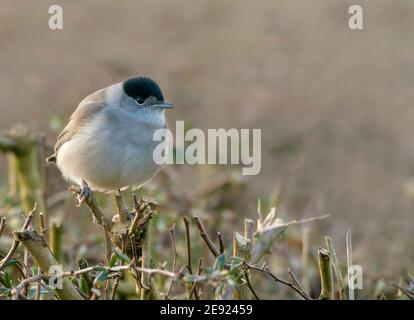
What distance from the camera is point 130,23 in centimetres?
1049

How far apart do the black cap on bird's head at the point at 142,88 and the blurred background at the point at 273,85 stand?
→ 3.49 ft

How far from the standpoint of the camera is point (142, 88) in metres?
4.70

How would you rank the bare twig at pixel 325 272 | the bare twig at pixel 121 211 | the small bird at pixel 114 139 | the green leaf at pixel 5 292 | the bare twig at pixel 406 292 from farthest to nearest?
the small bird at pixel 114 139, the bare twig at pixel 121 211, the bare twig at pixel 406 292, the bare twig at pixel 325 272, the green leaf at pixel 5 292

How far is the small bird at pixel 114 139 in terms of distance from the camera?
442 cm

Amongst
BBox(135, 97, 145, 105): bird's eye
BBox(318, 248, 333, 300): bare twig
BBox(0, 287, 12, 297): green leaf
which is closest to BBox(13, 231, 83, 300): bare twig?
BBox(0, 287, 12, 297): green leaf

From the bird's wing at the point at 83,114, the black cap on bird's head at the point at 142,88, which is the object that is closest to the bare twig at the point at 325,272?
the black cap on bird's head at the point at 142,88

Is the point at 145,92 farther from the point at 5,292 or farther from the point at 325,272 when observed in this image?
the point at 5,292

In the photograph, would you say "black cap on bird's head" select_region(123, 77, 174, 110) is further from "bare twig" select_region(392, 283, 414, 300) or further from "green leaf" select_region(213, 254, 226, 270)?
"green leaf" select_region(213, 254, 226, 270)

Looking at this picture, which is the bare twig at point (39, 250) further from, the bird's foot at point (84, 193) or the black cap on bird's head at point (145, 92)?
the black cap on bird's head at point (145, 92)

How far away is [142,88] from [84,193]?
32.1 inches

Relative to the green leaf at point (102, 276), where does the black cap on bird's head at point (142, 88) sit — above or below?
above

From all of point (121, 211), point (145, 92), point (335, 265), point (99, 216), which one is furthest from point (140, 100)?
point (335, 265)
